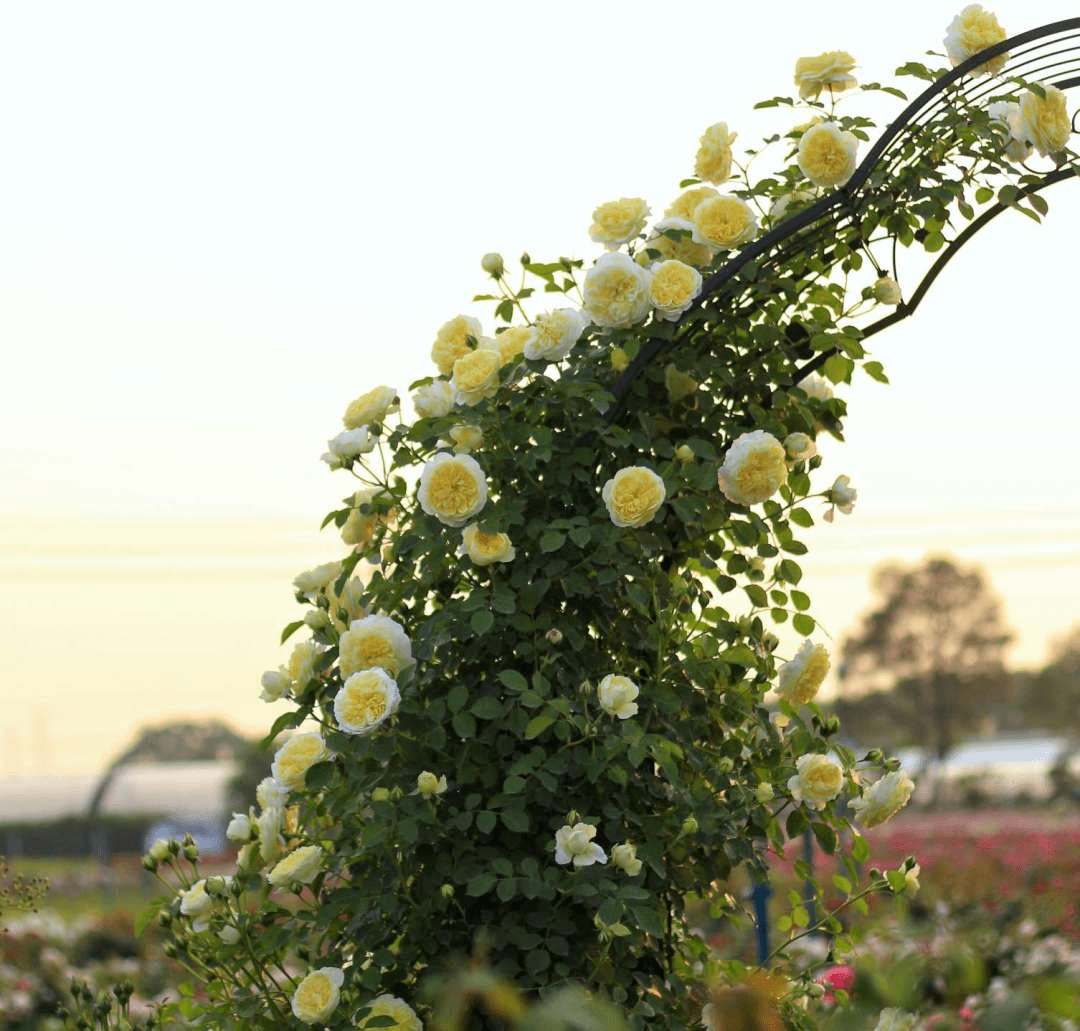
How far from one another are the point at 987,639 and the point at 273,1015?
105ft

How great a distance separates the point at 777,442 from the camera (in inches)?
102

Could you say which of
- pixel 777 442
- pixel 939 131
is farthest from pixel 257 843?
pixel 939 131

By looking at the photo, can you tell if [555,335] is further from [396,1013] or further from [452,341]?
[396,1013]

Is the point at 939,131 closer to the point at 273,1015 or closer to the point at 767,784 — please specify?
the point at 767,784

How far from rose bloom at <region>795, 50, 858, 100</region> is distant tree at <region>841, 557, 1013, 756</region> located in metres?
31.0

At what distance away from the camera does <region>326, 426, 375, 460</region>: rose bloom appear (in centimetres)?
271

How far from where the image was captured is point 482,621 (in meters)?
2.43

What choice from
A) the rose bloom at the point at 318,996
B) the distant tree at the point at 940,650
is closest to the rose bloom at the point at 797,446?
the rose bloom at the point at 318,996

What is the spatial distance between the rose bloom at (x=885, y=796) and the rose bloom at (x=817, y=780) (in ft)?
0.33

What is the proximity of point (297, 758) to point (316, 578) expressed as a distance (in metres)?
0.34

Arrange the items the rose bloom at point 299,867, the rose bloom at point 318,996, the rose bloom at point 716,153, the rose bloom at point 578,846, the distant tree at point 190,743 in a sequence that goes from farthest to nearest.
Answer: the distant tree at point 190,743, the rose bloom at point 716,153, the rose bloom at point 299,867, the rose bloom at point 318,996, the rose bloom at point 578,846

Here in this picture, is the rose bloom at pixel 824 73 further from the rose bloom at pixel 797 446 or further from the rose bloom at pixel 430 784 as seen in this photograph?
the rose bloom at pixel 430 784

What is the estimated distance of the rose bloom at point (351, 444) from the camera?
271 cm

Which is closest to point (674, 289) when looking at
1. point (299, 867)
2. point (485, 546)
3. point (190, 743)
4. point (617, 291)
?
point (617, 291)
